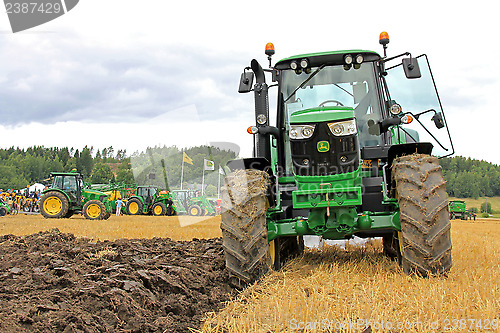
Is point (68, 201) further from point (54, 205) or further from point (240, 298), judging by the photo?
point (240, 298)

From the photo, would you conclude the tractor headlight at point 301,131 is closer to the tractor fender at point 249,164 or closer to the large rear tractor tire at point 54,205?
the tractor fender at point 249,164

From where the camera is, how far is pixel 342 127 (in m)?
4.55

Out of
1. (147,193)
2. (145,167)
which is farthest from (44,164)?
(145,167)

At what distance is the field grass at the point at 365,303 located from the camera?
274cm

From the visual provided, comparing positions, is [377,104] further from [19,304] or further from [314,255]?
[19,304]

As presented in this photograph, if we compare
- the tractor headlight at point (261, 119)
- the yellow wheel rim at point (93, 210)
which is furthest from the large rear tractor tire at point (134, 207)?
Answer: the tractor headlight at point (261, 119)

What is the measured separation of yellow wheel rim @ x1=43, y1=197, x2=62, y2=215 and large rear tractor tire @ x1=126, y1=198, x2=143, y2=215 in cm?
738

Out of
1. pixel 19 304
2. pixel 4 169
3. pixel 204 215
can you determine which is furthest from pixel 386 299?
pixel 4 169

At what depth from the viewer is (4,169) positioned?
102 metres

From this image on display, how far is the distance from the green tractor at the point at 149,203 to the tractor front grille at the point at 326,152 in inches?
957

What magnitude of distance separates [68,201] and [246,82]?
1845 centimetres

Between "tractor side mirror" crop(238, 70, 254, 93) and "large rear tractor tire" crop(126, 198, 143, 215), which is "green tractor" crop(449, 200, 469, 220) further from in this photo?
"tractor side mirror" crop(238, 70, 254, 93)

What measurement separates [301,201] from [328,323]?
1.96 meters

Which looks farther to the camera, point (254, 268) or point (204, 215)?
point (204, 215)
